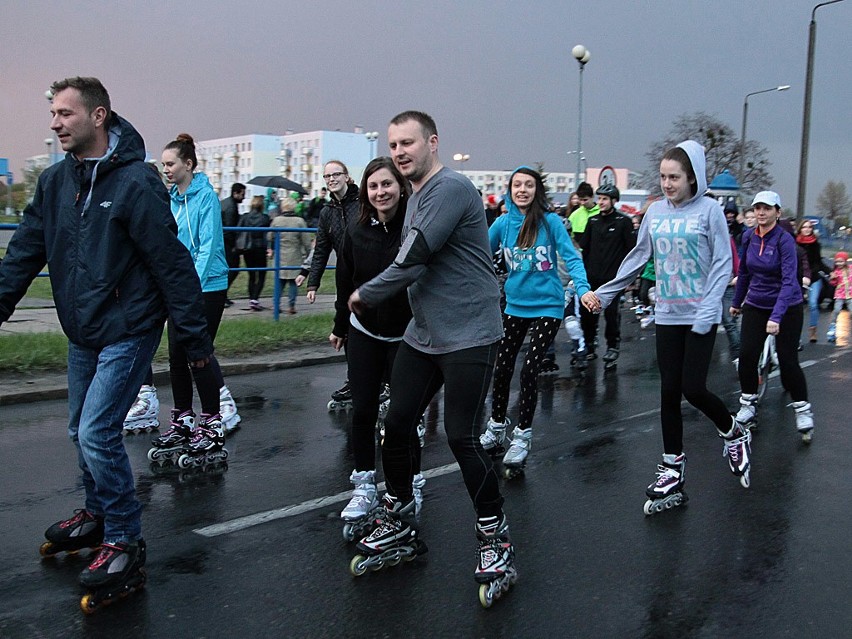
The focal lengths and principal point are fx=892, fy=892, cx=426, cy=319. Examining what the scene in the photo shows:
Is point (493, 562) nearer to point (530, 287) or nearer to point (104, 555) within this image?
point (104, 555)

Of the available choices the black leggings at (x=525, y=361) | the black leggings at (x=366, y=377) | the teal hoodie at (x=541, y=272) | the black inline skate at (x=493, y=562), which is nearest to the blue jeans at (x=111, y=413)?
the black leggings at (x=366, y=377)

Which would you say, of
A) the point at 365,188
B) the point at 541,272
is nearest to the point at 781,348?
the point at 541,272

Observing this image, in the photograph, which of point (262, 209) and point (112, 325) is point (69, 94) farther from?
point (262, 209)

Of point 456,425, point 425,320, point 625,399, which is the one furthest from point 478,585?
point 625,399

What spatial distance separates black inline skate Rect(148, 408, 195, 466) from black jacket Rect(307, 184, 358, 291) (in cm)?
141

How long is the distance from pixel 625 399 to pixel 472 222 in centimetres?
527

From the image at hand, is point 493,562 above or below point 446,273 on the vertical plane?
below

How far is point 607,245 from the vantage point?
10.8 m

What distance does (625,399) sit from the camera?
869cm

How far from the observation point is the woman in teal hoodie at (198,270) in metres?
6.02

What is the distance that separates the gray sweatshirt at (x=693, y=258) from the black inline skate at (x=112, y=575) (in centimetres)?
314

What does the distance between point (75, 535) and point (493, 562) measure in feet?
6.51

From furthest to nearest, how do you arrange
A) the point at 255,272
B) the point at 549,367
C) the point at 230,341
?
the point at 255,272 < the point at 230,341 < the point at 549,367

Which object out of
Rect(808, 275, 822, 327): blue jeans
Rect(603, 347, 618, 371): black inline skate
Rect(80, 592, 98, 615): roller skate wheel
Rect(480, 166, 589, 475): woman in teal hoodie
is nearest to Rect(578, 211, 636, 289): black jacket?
Rect(603, 347, 618, 371): black inline skate
